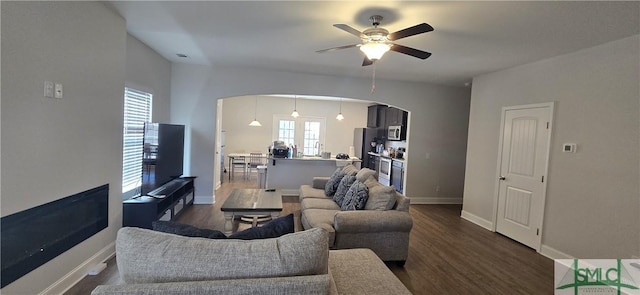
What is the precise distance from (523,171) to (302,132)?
6501mm

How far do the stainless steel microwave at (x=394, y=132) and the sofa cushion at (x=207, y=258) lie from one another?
19.4 ft

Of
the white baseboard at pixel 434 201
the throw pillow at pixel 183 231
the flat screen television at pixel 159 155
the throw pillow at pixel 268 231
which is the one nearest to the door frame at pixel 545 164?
the white baseboard at pixel 434 201

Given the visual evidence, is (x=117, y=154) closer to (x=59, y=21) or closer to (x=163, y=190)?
(x=163, y=190)

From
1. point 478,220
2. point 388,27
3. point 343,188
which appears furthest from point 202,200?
point 478,220

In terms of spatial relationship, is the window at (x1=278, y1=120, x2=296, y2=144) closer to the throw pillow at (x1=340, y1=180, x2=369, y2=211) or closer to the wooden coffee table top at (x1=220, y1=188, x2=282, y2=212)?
the wooden coffee table top at (x1=220, y1=188, x2=282, y2=212)

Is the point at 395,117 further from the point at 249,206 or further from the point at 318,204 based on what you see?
the point at 249,206

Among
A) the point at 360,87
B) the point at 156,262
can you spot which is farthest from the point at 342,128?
the point at 156,262

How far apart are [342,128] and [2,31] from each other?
828 cm

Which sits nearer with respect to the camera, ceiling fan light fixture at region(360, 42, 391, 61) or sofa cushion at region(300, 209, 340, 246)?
ceiling fan light fixture at region(360, 42, 391, 61)

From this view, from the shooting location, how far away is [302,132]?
30.5 feet

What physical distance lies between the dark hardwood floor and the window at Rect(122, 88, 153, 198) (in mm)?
909

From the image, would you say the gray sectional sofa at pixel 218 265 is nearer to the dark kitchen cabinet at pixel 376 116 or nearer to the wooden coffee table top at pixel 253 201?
the wooden coffee table top at pixel 253 201

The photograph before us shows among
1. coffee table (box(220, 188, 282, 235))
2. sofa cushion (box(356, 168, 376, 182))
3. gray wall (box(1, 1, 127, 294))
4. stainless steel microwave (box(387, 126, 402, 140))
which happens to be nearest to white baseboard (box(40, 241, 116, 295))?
gray wall (box(1, 1, 127, 294))

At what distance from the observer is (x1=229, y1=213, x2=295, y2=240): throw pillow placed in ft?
4.91
